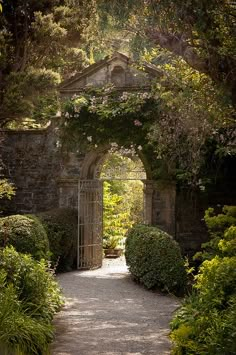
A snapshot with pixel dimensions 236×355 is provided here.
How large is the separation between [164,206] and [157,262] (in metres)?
3.06

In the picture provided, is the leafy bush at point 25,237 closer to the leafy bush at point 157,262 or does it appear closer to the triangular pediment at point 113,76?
the leafy bush at point 157,262

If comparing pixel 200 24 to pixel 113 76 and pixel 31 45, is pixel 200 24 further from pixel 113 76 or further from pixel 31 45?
pixel 113 76

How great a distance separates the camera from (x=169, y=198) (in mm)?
12914

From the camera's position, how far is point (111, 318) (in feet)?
25.1

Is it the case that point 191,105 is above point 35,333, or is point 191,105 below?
above

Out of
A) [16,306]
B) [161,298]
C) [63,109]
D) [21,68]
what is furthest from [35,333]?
[63,109]

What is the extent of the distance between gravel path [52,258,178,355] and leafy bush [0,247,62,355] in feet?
1.04

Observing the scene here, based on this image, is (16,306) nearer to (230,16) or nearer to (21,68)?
(230,16)

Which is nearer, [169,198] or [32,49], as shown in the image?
[32,49]

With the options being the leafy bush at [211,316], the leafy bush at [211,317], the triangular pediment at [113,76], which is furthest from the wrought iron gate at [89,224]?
the leafy bush at [211,317]

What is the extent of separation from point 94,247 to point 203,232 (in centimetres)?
272

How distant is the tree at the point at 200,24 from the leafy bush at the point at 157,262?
3945 millimetres

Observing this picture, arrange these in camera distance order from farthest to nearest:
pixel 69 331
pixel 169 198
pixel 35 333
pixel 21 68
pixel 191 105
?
pixel 169 198 → pixel 21 68 → pixel 191 105 → pixel 69 331 → pixel 35 333

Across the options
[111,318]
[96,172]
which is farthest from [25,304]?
[96,172]
